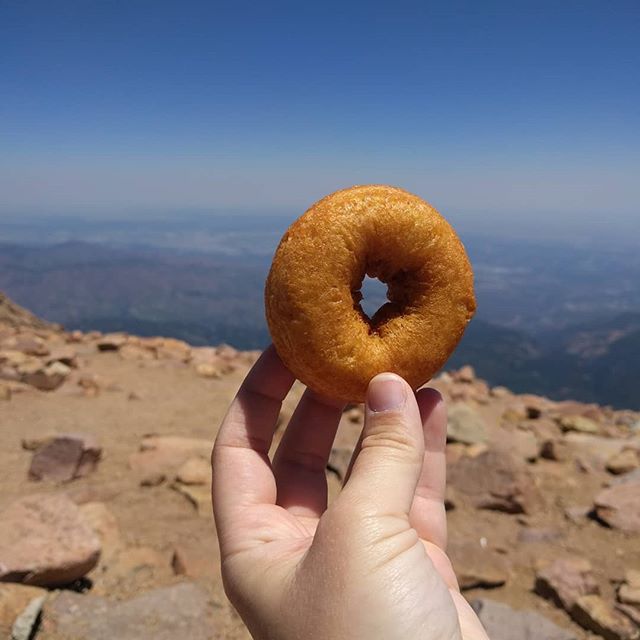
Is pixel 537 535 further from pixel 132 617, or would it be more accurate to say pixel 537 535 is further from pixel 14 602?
pixel 14 602

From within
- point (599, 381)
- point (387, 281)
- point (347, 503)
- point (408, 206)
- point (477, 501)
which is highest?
point (408, 206)

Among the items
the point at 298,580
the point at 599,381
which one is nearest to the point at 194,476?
the point at 298,580

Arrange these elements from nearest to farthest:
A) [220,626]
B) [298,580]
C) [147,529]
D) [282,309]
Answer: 1. [298,580]
2. [282,309]
3. [220,626]
4. [147,529]

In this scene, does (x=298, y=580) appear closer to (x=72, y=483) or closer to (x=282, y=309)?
(x=282, y=309)

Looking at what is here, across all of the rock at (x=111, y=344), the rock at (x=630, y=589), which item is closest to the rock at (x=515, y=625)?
the rock at (x=630, y=589)

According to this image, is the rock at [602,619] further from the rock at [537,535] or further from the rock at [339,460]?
the rock at [339,460]

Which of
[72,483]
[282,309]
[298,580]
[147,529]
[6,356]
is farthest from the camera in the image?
[6,356]
